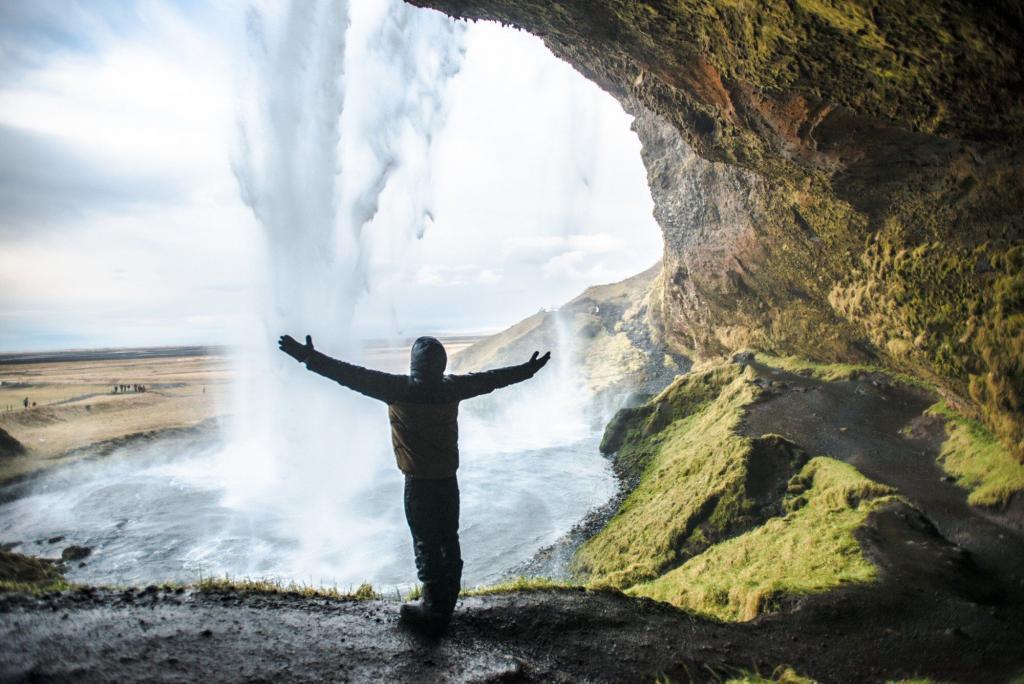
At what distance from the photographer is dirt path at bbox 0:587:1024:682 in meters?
4.13

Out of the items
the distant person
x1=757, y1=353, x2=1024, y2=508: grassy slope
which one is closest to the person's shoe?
the distant person

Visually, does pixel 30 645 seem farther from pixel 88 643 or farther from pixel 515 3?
pixel 515 3

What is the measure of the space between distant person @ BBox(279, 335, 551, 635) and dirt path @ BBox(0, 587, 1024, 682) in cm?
40

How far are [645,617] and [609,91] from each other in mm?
27444

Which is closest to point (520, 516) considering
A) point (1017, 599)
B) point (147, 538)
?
point (147, 538)

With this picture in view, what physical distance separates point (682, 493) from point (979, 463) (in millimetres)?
6814

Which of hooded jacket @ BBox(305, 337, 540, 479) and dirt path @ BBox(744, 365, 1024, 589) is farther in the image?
dirt path @ BBox(744, 365, 1024, 589)

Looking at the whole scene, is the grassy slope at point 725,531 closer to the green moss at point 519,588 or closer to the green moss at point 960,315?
the green moss at point 519,588

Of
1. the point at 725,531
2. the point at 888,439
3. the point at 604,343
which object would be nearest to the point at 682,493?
the point at 725,531

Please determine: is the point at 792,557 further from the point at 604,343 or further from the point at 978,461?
the point at 604,343

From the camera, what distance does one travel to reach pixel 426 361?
5.57 meters

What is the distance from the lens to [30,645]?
4.01m

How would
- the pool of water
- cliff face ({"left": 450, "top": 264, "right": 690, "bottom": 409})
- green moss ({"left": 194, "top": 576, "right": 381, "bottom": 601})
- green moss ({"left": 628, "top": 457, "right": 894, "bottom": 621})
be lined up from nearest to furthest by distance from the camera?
green moss ({"left": 194, "top": 576, "right": 381, "bottom": 601})
green moss ({"left": 628, "top": 457, "right": 894, "bottom": 621})
the pool of water
cliff face ({"left": 450, "top": 264, "right": 690, "bottom": 409})

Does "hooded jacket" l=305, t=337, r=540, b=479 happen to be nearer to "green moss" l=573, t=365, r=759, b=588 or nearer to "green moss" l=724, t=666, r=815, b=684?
"green moss" l=724, t=666, r=815, b=684
